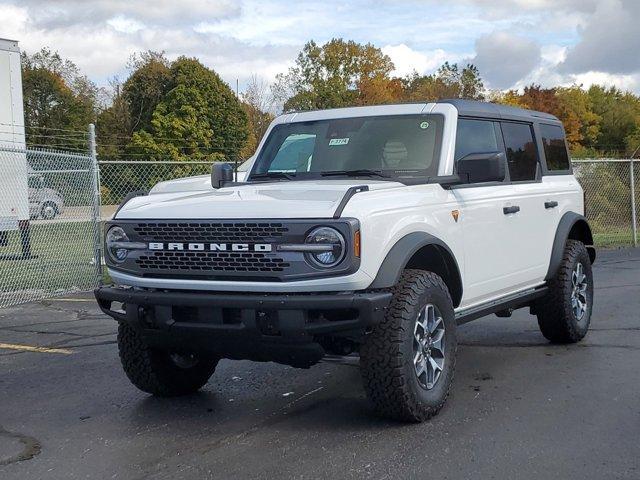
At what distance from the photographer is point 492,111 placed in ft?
20.3

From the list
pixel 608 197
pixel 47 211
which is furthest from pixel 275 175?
pixel 608 197

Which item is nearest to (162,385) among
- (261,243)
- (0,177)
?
(261,243)

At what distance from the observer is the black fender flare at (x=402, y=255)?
4289 millimetres

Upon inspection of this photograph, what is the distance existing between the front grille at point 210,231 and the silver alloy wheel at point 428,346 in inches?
40.6

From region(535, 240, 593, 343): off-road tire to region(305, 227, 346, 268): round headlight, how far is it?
120 inches

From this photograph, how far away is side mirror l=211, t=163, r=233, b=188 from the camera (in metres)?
5.99

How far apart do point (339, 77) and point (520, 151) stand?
140 feet

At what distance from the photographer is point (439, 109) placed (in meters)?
5.70

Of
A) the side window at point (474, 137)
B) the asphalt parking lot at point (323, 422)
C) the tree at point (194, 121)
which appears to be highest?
the tree at point (194, 121)

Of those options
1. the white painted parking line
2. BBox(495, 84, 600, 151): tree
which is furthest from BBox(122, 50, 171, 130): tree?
the white painted parking line

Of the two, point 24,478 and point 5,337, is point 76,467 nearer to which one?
point 24,478

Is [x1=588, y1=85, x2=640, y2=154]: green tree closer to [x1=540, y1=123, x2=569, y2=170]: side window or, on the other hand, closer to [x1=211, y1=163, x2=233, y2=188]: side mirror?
[x1=540, y1=123, x2=569, y2=170]: side window

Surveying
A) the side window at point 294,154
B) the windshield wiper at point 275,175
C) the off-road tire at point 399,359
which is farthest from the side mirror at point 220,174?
the off-road tire at point 399,359

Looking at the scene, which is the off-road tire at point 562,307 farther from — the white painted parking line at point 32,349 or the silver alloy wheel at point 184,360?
the white painted parking line at point 32,349
